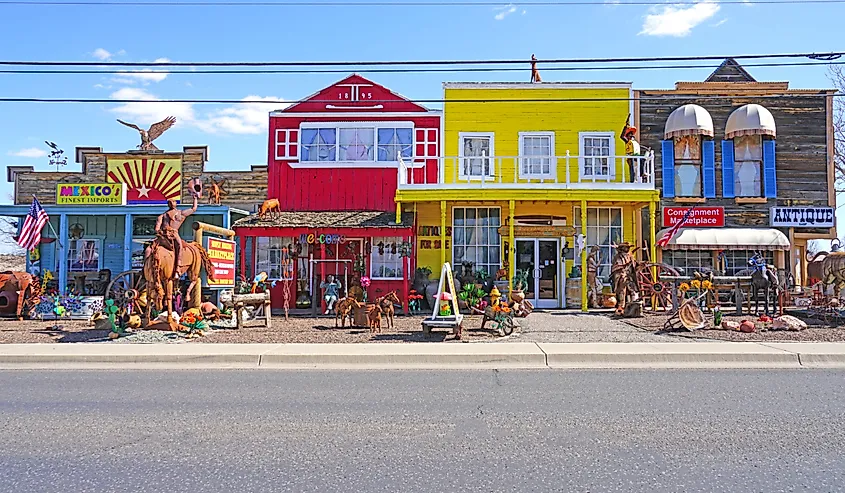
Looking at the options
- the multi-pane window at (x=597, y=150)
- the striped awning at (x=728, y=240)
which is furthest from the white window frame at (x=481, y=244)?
the striped awning at (x=728, y=240)

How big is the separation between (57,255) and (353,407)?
17430 millimetres

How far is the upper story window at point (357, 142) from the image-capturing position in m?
19.8

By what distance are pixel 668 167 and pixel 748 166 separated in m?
2.41

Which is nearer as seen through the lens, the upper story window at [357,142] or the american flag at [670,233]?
the american flag at [670,233]

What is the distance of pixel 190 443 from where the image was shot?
17.6 feet

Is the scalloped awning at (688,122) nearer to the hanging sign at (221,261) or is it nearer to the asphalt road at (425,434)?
the asphalt road at (425,434)

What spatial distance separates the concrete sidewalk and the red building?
26.6 ft

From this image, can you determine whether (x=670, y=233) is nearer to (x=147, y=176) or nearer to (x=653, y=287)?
(x=653, y=287)

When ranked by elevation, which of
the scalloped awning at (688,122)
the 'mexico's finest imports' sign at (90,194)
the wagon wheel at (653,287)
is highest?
the scalloped awning at (688,122)

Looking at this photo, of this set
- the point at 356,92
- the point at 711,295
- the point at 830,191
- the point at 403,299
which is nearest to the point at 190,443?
the point at 403,299

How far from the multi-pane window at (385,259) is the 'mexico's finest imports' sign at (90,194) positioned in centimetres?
727

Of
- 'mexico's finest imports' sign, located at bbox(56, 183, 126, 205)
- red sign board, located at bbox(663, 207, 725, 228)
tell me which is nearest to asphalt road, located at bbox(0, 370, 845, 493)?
'mexico's finest imports' sign, located at bbox(56, 183, 126, 205)

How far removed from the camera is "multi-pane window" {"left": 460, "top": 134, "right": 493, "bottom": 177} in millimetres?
19503

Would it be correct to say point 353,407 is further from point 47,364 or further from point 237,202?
point 237,202
